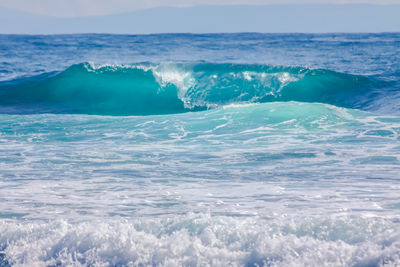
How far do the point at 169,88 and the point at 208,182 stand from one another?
10.9 metres

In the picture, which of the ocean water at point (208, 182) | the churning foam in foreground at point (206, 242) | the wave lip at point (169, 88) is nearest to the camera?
the churning foam in foreground at point (206, 242)

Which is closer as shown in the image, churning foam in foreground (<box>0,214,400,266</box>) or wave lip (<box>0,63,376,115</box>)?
churning foam in foreground (<box>0,214,400,266</box>)

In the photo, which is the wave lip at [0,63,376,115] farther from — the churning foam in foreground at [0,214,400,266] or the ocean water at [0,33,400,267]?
the churning foam in foreground at [0,214,400,266]

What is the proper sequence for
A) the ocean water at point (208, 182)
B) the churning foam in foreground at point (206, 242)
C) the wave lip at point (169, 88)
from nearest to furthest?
the churning foam in foreground at point (206, 242) → the ocean water at point (208, 182) → the wave lip at point (169, 88)

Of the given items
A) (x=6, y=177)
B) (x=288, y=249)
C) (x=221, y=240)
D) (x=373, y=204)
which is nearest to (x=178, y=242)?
(x=221, y=240)

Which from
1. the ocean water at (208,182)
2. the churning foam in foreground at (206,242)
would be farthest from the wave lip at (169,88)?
the churning foam in foreground at (206,242)

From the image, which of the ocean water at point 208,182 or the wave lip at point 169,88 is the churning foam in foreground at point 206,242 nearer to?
the ocean water at point 208,182

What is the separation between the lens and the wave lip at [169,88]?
14531mm

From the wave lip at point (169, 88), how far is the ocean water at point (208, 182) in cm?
10

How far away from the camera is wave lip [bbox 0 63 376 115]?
1453 cm

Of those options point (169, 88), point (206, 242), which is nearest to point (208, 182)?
point (206, 242)

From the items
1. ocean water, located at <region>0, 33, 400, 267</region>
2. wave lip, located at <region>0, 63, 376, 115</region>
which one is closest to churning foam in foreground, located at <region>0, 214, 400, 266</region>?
ocean water, located at <region>0, 33, 400, 267</region>

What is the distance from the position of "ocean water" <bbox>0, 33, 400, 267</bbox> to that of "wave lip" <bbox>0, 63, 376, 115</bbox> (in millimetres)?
101

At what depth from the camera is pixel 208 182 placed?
17.4 ft
